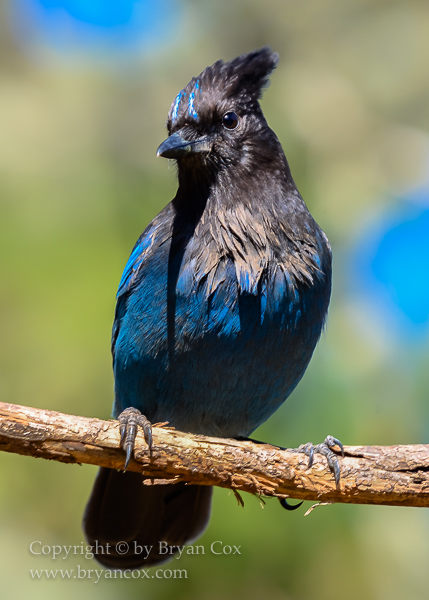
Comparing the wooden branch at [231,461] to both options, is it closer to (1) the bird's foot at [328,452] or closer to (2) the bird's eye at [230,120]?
(1) the bird's foot at [328,452]

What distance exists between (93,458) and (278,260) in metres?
1.76

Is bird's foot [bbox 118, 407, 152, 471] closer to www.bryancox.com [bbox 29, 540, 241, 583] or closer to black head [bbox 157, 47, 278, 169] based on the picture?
black head [bbox 157, 47, 278, 169]

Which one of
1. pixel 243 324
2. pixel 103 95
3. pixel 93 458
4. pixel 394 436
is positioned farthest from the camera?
pixel 103 95

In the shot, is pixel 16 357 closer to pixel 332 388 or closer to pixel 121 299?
pixel 121 299

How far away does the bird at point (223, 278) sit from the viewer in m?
4.68

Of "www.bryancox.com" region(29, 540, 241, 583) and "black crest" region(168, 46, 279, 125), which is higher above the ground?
"black crest" region(168, 46, 279, 125)

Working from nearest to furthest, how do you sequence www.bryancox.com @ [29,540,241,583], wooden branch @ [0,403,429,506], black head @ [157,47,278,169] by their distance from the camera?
wooden branch @ [0,403,429,506], black head @ [157,47,278,169], www.bryancox.com @ [29,540,241,583]

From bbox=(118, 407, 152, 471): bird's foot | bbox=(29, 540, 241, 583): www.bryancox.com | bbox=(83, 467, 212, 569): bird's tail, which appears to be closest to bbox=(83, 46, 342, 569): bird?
bbox=(118, 407, 152, 471): bird's foot

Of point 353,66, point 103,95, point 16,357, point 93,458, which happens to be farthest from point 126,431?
point 353,66

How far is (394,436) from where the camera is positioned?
596 cm

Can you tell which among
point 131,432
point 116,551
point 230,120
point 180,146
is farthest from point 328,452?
point 116,551

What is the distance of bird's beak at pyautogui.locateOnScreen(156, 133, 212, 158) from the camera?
455 centimetres

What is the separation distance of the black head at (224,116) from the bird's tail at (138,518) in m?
2.58

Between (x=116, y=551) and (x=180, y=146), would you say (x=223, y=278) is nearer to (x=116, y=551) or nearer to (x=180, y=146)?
(x=180, y=146)
